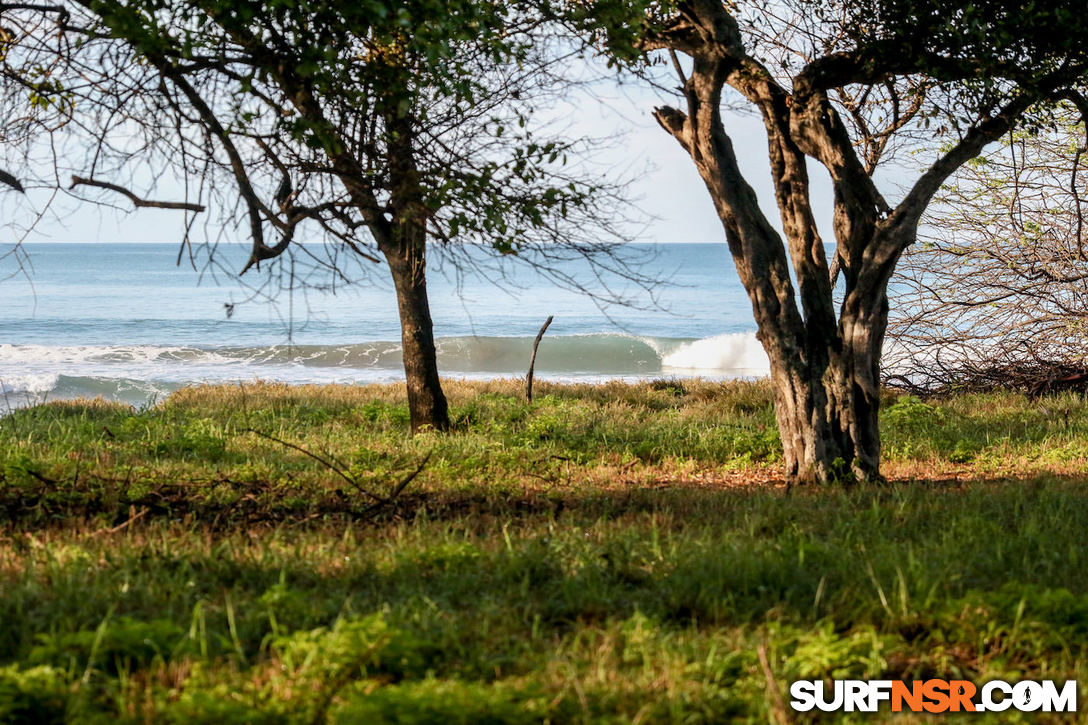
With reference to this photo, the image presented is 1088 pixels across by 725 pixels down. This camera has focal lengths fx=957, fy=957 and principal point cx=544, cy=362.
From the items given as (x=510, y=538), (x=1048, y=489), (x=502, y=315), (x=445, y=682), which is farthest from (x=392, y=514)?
(x=502, y=315)

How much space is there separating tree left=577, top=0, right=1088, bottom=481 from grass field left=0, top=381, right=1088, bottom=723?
867 mm

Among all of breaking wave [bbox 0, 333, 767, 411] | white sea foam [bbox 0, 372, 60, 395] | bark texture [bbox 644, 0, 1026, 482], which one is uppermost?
bark texture [bbox 644, 0, 1026, 482]

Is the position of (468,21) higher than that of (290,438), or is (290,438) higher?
(468,21)

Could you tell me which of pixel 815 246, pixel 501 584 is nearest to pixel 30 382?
pixel 815 246

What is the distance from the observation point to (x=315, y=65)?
5.72m

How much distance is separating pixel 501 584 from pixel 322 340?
34.5m

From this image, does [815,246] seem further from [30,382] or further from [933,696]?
[30,382]

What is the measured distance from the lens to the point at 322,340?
126ft

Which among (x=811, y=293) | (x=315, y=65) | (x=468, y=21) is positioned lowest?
(x=811, y=293)

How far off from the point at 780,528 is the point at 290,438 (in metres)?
5.89

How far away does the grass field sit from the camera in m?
3.59

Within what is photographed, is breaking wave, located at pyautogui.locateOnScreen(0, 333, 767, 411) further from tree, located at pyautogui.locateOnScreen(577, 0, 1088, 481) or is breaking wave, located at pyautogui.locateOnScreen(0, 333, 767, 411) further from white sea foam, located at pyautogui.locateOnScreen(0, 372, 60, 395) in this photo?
tree, located at pyautogui.locateOnScreen(577, 0, 1088, 481)

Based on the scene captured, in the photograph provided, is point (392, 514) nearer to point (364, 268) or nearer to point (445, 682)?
point (364, 268)

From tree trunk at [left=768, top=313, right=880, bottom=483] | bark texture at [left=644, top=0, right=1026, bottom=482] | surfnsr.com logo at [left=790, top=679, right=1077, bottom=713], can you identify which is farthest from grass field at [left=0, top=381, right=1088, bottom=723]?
bark texture at [left=644, top=0, right=1026, bottom=482]
